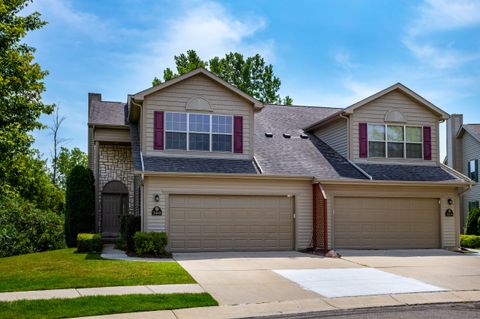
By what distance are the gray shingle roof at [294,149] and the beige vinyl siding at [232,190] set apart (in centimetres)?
50

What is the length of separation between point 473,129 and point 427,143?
1099 cm

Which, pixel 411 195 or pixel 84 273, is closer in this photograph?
pixel 84 273

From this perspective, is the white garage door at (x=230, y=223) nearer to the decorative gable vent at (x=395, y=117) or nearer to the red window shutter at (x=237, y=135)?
the red window shutter at (x=237, y=135)

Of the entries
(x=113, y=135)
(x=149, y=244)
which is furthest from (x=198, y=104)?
(x=149, y=244)

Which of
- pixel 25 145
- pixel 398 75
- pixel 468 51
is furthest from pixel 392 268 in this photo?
pixel 25 145

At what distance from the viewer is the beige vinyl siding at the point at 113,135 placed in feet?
72.6

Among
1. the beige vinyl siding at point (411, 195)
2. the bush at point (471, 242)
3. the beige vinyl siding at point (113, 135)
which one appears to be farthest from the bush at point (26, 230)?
the bush at point (471, 242)

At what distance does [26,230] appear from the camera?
20219mm

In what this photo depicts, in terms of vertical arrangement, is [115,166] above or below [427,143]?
below

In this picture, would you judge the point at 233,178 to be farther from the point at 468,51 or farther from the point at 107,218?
the point at 468,51

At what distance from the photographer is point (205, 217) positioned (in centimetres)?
1784

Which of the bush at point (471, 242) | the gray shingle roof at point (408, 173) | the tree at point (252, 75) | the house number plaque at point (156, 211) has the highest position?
the tree at point (252, 75)

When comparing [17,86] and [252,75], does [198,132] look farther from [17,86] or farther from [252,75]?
[252,75]

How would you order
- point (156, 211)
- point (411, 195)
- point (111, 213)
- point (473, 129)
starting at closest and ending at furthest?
1. point (156, 211)
2. point (411, 195)
3. point (111, 213)
4. point (473, 129)
